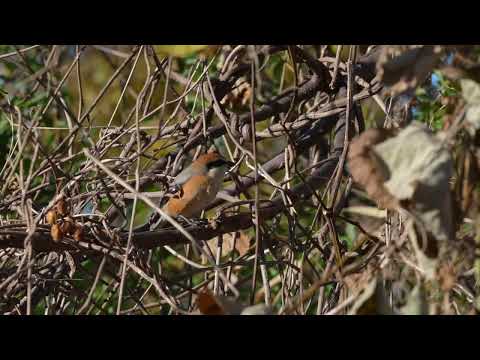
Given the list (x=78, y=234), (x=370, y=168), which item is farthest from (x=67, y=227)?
(x=370, y=168)

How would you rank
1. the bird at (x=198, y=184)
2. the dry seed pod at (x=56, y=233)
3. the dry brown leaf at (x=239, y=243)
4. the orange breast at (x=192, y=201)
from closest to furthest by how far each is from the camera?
the dry seed pod at (x=56, y=233), the dry brown leaf at (x=239, y=243), the bird at (x=198, y=184), the orange breast at (x=192, y=201)

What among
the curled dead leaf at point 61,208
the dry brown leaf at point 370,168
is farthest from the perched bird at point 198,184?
the dry brown leaf at point 370,168

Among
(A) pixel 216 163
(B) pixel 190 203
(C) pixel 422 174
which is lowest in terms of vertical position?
(C) pixel 422 174

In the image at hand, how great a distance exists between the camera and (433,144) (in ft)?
4.21

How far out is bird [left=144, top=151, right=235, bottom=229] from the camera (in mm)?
3495

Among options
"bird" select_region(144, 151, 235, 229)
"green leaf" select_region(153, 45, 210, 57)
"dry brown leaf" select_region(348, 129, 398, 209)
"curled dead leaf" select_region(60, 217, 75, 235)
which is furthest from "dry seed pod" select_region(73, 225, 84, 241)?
"dry brown leaf" select_region(348, 129, 398, 209)

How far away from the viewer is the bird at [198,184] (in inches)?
138

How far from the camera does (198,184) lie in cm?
369

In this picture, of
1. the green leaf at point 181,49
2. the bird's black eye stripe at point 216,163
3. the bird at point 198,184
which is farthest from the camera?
the bird's black eye stripe at point 216,163

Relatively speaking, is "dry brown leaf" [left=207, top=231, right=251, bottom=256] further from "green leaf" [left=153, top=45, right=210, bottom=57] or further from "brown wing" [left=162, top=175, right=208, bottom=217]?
"green leaf" [left=153, top=45, right=210, bottom=57]

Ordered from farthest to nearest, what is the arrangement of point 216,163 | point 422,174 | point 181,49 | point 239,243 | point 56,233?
point 216,163 < point 239,243 < point 56,233 < point 181,49 < point 422,174

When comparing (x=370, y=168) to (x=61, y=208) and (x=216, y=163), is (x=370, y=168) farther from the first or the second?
(x=216, y=163)

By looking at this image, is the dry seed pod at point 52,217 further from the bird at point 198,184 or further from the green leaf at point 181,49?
the bird at point 198,184
